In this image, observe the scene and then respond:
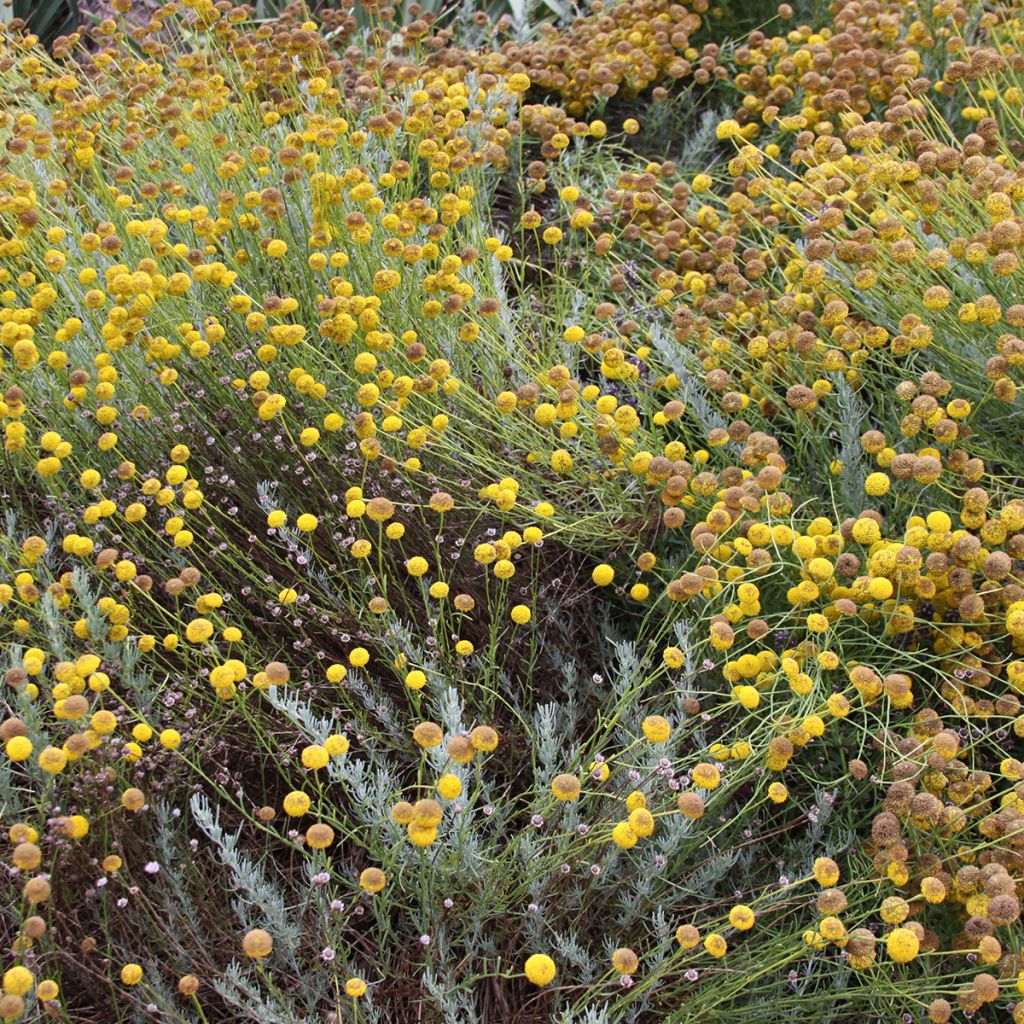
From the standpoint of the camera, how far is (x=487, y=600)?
2.23 metres

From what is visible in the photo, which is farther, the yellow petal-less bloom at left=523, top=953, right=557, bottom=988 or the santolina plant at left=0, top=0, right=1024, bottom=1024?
the santolina plant at left=0, top=0, right=1024, bottom=1024

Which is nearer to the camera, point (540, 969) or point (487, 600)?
point (540, 969)

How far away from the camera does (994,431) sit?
2.28 m

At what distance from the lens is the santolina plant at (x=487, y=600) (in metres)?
1.56

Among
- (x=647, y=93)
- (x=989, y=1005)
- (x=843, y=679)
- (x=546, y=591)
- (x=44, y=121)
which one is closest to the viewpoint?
(x=989, y=1005)

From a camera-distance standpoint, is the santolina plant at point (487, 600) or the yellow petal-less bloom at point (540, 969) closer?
the yellow petal-less bloom at point (540, 969)

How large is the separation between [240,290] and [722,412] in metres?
1.21

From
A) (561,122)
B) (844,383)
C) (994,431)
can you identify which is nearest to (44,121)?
(561,122)

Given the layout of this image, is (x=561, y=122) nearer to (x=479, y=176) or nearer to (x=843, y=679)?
(x=479, y=176)

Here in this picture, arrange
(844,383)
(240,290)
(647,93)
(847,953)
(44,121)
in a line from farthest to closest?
(647,93) → (44,121) → (240,290) → (844,383) → (847,953)

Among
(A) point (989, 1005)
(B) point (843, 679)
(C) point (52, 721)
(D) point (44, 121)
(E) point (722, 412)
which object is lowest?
(A) point (989, 1005)

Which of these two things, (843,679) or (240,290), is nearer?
(843,679)

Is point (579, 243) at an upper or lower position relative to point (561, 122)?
lower

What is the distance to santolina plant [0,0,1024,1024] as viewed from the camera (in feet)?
5.11
